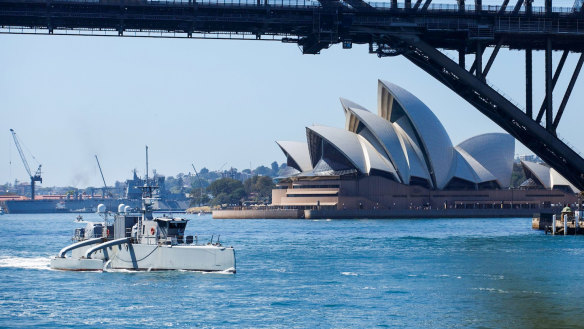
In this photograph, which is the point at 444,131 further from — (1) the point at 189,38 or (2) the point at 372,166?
(1) the point at 189,38

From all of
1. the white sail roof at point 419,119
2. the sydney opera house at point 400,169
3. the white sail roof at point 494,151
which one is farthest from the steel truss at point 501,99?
the white sail roof at point 494,151

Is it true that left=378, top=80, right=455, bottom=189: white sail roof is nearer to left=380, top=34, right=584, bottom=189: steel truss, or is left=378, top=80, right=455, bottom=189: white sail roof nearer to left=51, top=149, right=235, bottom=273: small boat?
left=380, top=34, right=584, bottom=189: steel truss

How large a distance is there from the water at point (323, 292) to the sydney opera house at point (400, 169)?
274 feet

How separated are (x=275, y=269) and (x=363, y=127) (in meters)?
101

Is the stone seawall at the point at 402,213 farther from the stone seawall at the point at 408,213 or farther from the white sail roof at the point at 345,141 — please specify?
the white sail roof at the point at 345,141

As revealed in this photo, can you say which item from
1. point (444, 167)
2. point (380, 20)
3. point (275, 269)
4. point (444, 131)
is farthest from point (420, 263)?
point (444, 167)

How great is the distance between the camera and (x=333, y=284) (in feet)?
161

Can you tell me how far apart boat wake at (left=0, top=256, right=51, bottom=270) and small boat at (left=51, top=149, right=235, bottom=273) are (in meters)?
2.01

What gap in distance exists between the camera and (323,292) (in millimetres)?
46125

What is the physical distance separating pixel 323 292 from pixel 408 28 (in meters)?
25.4

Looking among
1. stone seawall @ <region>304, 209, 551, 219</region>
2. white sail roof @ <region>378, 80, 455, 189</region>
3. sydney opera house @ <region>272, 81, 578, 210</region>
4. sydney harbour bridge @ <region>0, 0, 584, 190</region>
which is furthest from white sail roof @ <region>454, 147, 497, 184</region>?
sydney harbour bridge @ <region>0, 0, 584, 190</region>

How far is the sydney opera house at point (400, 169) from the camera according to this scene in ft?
499

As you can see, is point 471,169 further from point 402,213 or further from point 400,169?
point 400,169

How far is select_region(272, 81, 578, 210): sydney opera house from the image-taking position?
152m
